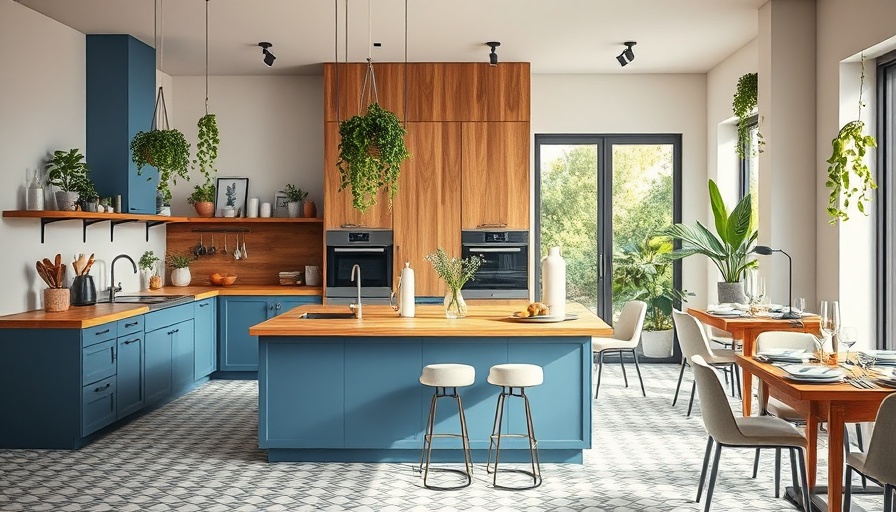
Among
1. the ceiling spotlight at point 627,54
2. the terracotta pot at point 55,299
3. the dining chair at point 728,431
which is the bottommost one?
the dining chair at point 728,431

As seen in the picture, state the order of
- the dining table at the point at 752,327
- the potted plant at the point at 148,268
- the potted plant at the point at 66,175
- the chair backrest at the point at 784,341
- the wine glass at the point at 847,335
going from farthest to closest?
the potted plant at the point at 148,268, the potted plant at the point at 66,175, the dining table at the point at 752,327, the chair backrest at the point at 784,341, the wine glass at the point at 847,335

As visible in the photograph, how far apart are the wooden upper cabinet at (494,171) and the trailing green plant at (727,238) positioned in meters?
1.56

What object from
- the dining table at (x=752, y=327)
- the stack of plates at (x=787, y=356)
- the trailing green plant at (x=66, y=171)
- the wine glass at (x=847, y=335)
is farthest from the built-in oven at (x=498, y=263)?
the wine glass at (x=847, y=335)

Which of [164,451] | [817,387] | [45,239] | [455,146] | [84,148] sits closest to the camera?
[817,387]

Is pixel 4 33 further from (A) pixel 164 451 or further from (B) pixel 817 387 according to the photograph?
(B) pixel 817 387

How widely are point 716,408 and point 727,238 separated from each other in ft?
12.0

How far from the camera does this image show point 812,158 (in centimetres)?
636

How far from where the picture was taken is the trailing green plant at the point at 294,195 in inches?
348

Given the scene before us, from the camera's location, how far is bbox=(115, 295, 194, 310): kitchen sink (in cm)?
698

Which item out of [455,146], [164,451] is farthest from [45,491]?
[455,146]

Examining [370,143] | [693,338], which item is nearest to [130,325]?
[370,143]

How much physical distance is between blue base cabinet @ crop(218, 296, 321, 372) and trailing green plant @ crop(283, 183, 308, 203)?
1.12 meters

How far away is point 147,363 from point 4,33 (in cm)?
270

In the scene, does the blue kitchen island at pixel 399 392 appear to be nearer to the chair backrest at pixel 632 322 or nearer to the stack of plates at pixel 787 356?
the stack of plates at pixel 787 356
